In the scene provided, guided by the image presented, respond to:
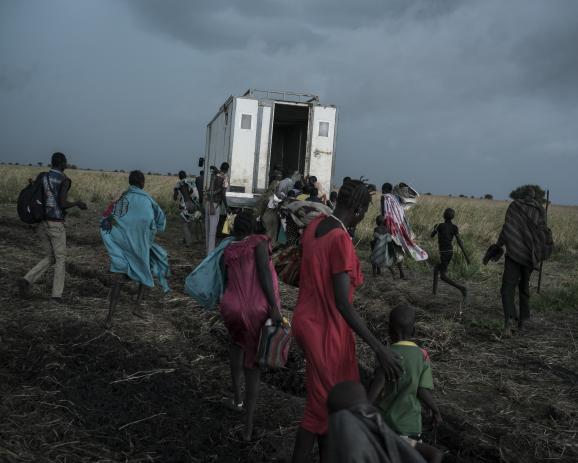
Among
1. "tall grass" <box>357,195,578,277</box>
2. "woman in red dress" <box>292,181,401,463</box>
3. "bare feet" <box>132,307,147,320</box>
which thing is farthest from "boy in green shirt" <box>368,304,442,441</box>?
"tall grass" <box>357,195,578,277</box>

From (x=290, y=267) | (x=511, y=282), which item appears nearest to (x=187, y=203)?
(x=511, y=282)

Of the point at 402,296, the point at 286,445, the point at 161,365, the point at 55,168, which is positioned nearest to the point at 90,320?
the point at 161,365

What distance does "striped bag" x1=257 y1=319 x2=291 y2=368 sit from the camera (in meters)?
3.84

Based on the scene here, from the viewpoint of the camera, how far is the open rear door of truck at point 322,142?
12.3 m

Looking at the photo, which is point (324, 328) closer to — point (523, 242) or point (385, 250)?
point (523, 242)

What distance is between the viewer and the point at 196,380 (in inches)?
197

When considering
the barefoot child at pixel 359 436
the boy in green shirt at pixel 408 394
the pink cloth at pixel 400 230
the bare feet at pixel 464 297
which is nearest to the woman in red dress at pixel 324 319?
the boy in green shirt at pixel 408 394

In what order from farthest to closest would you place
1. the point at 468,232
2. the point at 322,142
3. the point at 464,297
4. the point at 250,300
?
the point at 468,232 → the point at 322,142 → the point at 464,297 → the point at 250,300

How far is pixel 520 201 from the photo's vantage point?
715cm

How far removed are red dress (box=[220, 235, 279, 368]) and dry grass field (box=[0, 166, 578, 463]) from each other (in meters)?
0.66

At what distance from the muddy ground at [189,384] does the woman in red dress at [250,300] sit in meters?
0.44

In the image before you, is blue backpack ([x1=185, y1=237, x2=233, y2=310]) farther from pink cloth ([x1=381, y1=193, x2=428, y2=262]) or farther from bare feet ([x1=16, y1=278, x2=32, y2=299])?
pink cloth ([x1=381, y1=193, x2=428, y2=262])

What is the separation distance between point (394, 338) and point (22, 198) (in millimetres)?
5383

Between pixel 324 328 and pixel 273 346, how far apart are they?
3.27 feet
